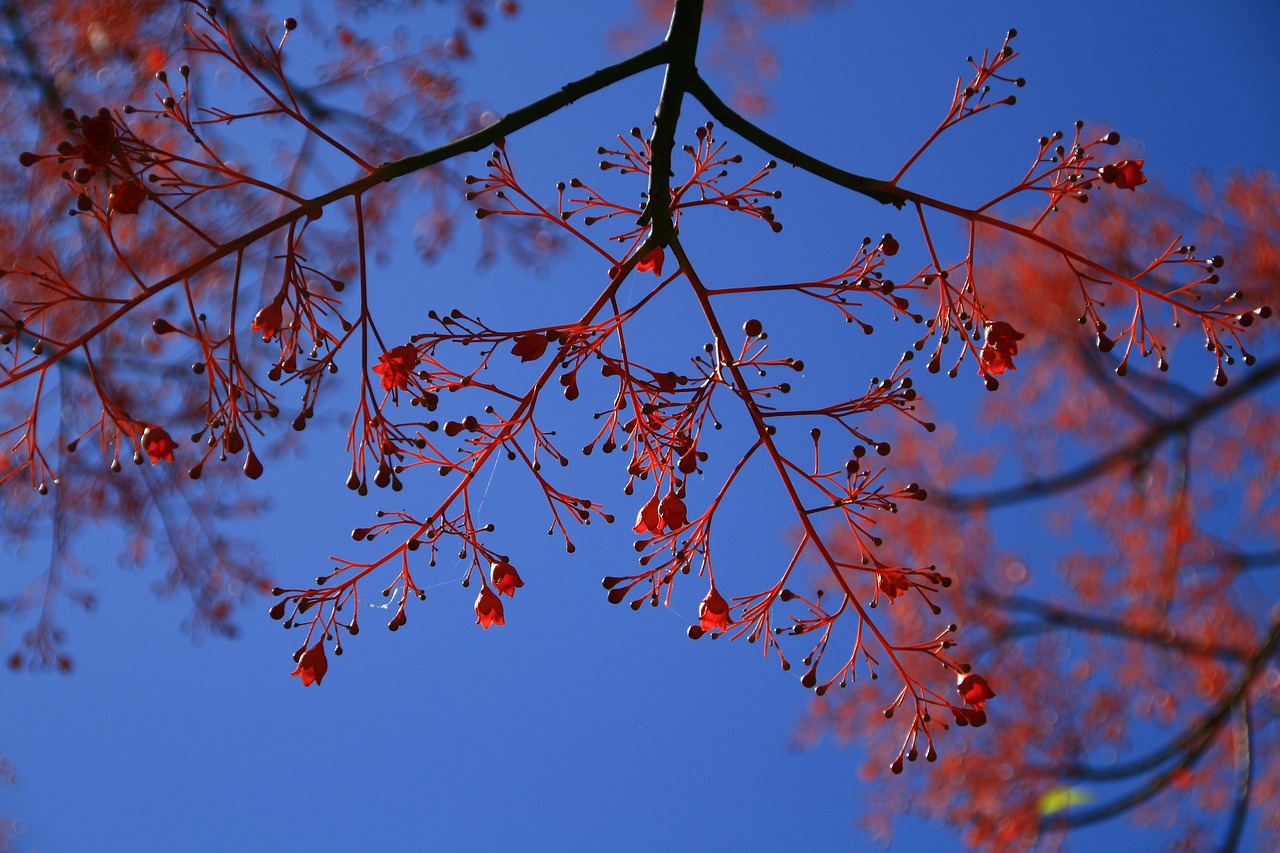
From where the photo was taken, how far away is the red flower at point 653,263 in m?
1.43

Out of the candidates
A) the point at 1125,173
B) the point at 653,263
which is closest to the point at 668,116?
the point at 653,263

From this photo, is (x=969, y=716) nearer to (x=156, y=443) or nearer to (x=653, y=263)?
(x=653, y=263)

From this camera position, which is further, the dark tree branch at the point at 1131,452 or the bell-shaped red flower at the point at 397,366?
the dark tree branch at the point at 1131,452

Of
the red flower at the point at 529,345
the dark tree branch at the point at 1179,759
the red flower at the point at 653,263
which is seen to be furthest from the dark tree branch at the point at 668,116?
the dark tree branch at the point at 1179,759

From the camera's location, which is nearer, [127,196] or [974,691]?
[127,196]

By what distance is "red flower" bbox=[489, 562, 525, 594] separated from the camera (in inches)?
56.5

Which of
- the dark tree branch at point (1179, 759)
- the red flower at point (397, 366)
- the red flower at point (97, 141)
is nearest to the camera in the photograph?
the red flower at point (97, 141)

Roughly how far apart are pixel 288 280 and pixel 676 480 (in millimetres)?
612

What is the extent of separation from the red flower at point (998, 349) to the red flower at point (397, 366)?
0.83 metres

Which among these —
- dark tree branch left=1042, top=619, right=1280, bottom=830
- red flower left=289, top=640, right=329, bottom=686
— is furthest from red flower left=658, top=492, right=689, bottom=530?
dark tree branch left=1042, top=619, right=1280, bottom=830

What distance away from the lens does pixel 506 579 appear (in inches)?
56.7

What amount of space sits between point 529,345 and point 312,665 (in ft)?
1.87

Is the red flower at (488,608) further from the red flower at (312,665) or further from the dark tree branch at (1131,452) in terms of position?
the dark tree branch at (1131,452)

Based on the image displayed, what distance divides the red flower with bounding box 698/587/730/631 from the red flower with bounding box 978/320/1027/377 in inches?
20.4
